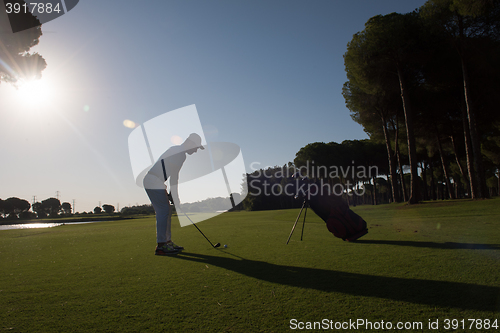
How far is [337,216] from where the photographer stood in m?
5.42

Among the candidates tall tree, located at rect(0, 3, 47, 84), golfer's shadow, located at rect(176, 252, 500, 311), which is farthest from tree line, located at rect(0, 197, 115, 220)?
golfer's shadow, located at rect(176, 252, 500, 311)

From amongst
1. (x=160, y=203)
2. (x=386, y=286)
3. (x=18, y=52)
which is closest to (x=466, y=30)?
(x=386, y=286)

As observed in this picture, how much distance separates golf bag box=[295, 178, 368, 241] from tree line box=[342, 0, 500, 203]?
1679 cm

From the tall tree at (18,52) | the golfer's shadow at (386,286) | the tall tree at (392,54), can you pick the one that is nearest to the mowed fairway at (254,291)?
the golfer's shadow at (386,286)

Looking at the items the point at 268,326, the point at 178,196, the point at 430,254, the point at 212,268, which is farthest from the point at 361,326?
the point at 178,196

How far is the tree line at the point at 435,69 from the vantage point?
1764cm

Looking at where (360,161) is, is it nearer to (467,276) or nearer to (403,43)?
(403,43)

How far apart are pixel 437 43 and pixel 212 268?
2311cm

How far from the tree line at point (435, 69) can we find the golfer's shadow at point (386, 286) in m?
19.3

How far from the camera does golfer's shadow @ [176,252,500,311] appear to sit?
206 cm

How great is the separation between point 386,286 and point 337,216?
2.99 metres

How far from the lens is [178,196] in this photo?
5641mm

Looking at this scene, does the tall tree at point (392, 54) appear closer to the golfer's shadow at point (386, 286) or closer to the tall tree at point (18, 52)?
the golfer's shadow at point (386, 286)

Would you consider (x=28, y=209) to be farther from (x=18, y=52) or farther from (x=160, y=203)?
(x=160, y=203)
